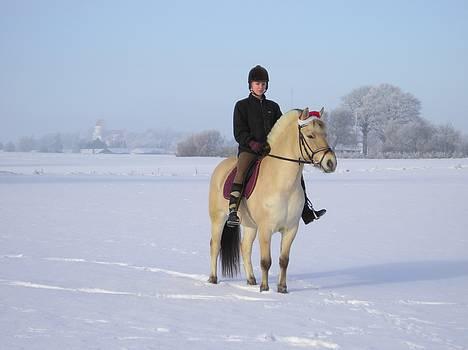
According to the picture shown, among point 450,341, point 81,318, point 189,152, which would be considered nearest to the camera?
point 450,341

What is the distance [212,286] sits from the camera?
780 cm

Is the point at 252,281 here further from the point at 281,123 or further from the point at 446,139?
the point at 446,139

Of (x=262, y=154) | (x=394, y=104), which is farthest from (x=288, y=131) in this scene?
(x=394, y=104)

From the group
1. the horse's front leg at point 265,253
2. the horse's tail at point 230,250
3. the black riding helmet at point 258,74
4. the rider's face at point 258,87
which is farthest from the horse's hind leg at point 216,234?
the black riding helmet at point 258,74

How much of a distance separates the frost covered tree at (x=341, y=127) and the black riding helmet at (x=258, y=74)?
245 ft

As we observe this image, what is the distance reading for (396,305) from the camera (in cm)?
668

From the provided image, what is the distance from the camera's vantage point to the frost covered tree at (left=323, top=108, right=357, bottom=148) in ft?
271

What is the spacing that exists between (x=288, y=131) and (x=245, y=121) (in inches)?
28.9

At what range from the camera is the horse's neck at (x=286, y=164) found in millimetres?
7227

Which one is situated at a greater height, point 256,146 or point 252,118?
point 252,118

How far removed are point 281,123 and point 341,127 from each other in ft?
253

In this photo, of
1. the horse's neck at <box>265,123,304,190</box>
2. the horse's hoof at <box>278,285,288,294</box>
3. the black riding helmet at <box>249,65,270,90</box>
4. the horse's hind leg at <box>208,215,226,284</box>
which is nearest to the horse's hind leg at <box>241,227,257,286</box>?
the horse's hind leg at <box>208,215,226,284</box>

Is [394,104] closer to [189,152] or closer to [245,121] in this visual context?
[189,152]

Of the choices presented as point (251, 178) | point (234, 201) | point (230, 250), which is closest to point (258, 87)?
point (251, 178)
